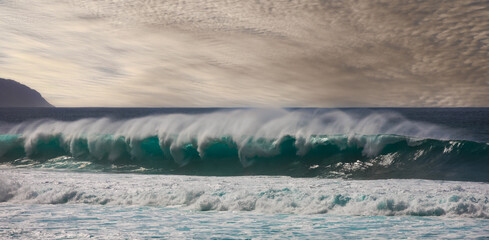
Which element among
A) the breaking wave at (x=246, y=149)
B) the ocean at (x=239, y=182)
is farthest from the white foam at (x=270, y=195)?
the breaking wave at (x=246, y=149)

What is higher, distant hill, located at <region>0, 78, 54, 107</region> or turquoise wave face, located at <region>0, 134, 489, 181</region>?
distant hill, located at <region>0, 78, 54, 107</region>

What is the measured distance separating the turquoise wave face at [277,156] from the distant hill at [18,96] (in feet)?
545

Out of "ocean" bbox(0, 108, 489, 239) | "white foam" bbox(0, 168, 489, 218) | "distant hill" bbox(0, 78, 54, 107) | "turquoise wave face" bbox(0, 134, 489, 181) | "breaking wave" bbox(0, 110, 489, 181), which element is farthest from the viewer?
"distant hill" bbox(0, 78, 54, 107)

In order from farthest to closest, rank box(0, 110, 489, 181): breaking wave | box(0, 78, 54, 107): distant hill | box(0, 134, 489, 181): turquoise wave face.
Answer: box(0, 78, 54, 107): distant hill
box(0, 110, 489, 181): breaking wave
box(0, 134, 489, 181): turquoise wave face

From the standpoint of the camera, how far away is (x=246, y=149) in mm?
16656

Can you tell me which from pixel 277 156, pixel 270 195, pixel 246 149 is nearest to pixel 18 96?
pixel 246 149

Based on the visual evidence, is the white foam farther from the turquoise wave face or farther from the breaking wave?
the breaking wave

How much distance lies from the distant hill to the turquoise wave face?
166 metres

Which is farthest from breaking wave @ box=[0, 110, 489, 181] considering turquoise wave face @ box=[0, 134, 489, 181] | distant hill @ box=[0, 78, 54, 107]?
distant hill @ box=[0, 78, 54, 107]

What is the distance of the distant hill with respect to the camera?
163375 millimetres

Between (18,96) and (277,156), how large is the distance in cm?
17743

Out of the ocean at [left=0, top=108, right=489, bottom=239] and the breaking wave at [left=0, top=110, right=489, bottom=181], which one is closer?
the ocean at [left=0, top=108, right=489, bottom=239]

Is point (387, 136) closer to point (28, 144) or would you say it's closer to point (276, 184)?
point (276, 184)

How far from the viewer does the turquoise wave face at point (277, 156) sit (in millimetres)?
14484
